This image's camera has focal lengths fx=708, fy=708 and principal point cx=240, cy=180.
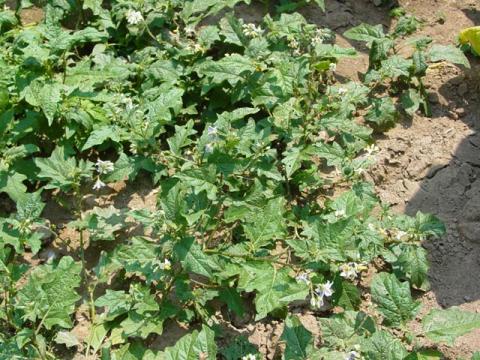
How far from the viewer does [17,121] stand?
4656mm

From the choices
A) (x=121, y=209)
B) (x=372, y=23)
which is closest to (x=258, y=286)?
(x=121, y=209)

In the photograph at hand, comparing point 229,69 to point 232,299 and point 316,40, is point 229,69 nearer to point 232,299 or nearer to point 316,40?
point 316,40

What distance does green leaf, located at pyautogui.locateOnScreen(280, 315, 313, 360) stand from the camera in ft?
12.0

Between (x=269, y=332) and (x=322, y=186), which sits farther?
(x=322, y=186)

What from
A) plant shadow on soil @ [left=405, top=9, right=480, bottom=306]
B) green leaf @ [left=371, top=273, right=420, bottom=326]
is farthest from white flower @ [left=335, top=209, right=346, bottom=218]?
plant shadow on soil @ [left=405, top=9, right=480, bottom=306]

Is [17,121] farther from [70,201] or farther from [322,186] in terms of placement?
[322,186]

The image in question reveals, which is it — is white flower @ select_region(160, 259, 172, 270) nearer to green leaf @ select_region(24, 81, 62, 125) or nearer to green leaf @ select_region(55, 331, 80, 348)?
green leaf @ select_region(55, 331, 80, 348)

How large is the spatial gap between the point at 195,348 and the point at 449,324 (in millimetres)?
1320

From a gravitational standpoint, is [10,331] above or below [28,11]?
below

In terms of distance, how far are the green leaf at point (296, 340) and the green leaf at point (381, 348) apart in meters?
0.30

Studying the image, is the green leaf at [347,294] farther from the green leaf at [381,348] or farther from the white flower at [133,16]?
the white flower at [133,16]

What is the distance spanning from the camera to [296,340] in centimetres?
368

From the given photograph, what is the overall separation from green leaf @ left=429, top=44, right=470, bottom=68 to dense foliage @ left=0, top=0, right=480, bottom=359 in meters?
0.02

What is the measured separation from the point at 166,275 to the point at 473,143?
2339 millimetres
